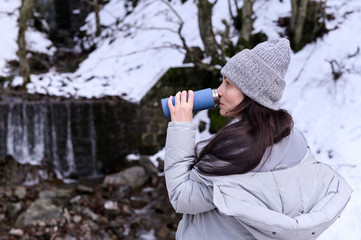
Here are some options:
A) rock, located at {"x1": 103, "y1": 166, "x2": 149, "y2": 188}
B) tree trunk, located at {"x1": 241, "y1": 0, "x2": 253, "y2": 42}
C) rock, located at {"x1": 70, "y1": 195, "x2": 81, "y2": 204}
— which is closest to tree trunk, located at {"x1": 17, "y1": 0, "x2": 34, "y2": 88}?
rock, located at {"x1": 103, "y1": 166, "x2": 149, "y2": 188}

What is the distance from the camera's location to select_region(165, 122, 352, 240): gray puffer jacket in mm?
1201

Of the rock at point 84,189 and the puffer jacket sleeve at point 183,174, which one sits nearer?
the puffer jacket sleeve at point 183,174

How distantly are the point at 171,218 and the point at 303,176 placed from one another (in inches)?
177

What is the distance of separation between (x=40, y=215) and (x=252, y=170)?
4815 mm

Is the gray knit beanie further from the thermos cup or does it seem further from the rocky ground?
the rocky ground

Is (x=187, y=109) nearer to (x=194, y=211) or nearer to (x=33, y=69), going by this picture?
(x=194, y=211)

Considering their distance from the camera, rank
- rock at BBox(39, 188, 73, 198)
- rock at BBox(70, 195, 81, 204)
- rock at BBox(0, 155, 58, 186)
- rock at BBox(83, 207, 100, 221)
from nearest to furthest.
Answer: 1. rock at BBox(83, 207, 100, 221)
2. rock at BBox(70, 195, 81, 204)
3. rock at BBox(39, 188, 73, 198)
4. rock at BBox(0, 155, 58, 186)

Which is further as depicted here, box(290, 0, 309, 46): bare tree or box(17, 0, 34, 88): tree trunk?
box(17, 0, 34, 88): tree trunk

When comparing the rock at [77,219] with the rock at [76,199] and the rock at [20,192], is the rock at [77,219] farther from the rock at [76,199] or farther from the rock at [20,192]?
the rock at [20,192]

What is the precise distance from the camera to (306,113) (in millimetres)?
5742

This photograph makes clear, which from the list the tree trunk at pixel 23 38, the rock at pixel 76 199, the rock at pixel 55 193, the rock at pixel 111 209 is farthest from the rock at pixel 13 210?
the tree trunk at pixel 23 38

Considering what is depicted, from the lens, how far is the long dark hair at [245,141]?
1.24 m

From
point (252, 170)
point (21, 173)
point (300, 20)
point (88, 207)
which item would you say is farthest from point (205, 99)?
point (300, 20)

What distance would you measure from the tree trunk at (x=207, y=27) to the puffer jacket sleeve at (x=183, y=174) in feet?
20.8
